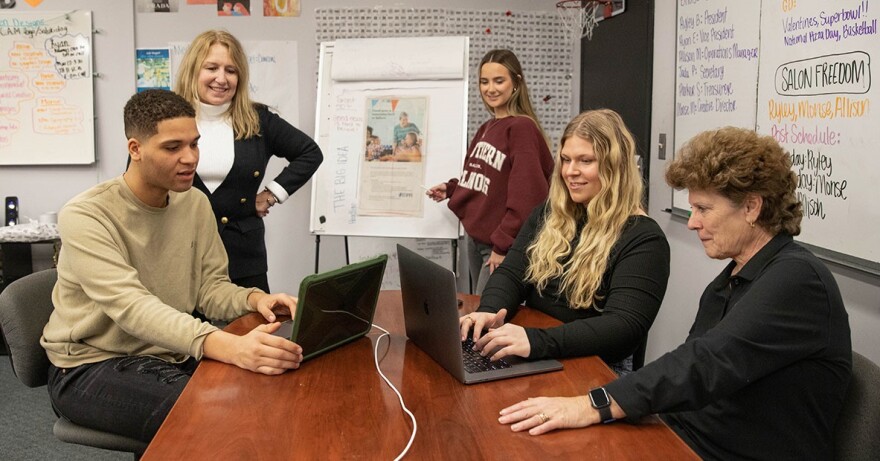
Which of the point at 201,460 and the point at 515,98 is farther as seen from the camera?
the point at 515,98

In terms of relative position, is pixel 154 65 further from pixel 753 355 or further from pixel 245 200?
pixel 753 355

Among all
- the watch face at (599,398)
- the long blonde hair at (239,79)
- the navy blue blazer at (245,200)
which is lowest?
the watch face at (599,398)

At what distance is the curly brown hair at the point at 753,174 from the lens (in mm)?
1404

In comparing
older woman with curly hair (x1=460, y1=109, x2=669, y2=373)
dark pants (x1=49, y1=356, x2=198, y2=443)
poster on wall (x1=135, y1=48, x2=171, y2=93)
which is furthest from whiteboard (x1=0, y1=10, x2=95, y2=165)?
older woman with curly hair (x1=460, y1=109, x2=669, y2=373)

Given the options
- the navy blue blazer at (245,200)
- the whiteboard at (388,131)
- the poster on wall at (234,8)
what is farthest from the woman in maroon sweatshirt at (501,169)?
the poster on wall at (234,8)

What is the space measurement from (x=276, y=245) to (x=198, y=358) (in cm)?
279

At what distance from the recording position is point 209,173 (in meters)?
2.57

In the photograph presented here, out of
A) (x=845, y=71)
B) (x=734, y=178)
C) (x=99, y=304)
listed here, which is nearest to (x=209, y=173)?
(x=99, y=304)

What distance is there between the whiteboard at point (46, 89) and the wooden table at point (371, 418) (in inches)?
121

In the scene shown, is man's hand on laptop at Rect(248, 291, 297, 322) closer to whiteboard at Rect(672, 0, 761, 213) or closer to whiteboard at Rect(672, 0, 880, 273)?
whiteboard at Rect(672, 0, 880, 273)

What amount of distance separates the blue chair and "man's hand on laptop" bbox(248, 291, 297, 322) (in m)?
0.43

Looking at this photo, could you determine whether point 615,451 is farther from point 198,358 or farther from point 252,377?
point 198,358

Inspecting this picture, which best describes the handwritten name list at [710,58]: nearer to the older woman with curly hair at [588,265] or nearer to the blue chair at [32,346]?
the older woman with curly hair at [588,265]

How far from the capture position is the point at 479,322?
69.2 inches
